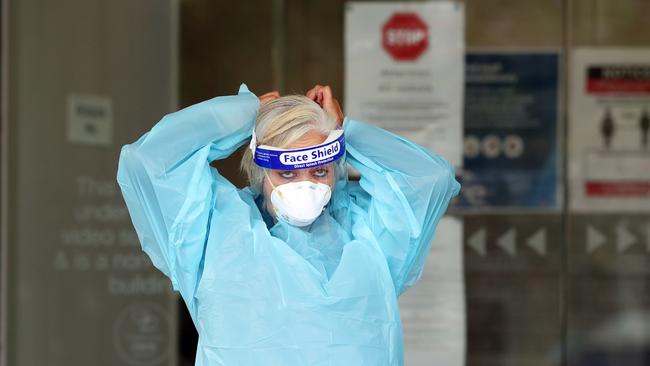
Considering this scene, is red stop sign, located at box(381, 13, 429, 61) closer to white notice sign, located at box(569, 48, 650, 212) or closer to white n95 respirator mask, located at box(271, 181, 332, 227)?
white notice sign, located at box(569, 48, 650, 212)

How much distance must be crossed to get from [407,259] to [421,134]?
2539mm

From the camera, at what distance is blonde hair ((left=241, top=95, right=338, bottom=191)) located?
9.08 feet

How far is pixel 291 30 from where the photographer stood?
5.38 m

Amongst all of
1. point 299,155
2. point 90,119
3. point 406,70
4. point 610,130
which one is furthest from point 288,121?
point 610,130

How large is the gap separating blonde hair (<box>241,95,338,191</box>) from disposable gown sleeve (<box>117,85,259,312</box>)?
6cm

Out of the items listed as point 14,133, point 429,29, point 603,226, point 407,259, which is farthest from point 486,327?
point 407,259

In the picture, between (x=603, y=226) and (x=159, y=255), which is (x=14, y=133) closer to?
(x=159, y=255)

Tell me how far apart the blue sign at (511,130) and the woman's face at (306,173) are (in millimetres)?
2682

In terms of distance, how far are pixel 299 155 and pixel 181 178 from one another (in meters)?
0.29

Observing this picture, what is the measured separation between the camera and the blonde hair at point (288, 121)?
2768 millimetres

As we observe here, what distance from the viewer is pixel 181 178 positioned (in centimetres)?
278

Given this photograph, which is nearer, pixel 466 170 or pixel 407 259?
pixel 407 259

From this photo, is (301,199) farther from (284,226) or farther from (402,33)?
(402,33)

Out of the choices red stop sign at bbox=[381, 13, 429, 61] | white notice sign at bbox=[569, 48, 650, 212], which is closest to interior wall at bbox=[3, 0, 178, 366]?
red stop sign at bbox=[381, 13, 429, 61]
